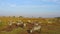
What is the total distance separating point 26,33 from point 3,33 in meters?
2.92

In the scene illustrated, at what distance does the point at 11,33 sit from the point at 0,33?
1550 mm

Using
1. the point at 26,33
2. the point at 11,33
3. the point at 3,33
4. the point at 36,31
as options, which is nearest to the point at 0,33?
the point at 3,33

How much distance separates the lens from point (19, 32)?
57.8ft

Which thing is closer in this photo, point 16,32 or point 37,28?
point 16,32

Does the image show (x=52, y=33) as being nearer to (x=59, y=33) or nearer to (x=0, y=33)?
(x=59, y=33)

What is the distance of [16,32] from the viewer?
1756 centimetres

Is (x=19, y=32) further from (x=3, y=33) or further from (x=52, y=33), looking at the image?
(x=52, y=33)

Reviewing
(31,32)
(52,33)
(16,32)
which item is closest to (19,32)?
(16,32)

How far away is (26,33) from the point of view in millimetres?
17672

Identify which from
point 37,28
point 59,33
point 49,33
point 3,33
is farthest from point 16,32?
point 59,33

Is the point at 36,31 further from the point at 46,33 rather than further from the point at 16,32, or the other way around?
the point at 16,32

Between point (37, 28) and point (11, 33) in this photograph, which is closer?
point (11, 33)

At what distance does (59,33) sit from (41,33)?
229cm

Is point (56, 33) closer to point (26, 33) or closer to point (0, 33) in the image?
point (26, 33)
